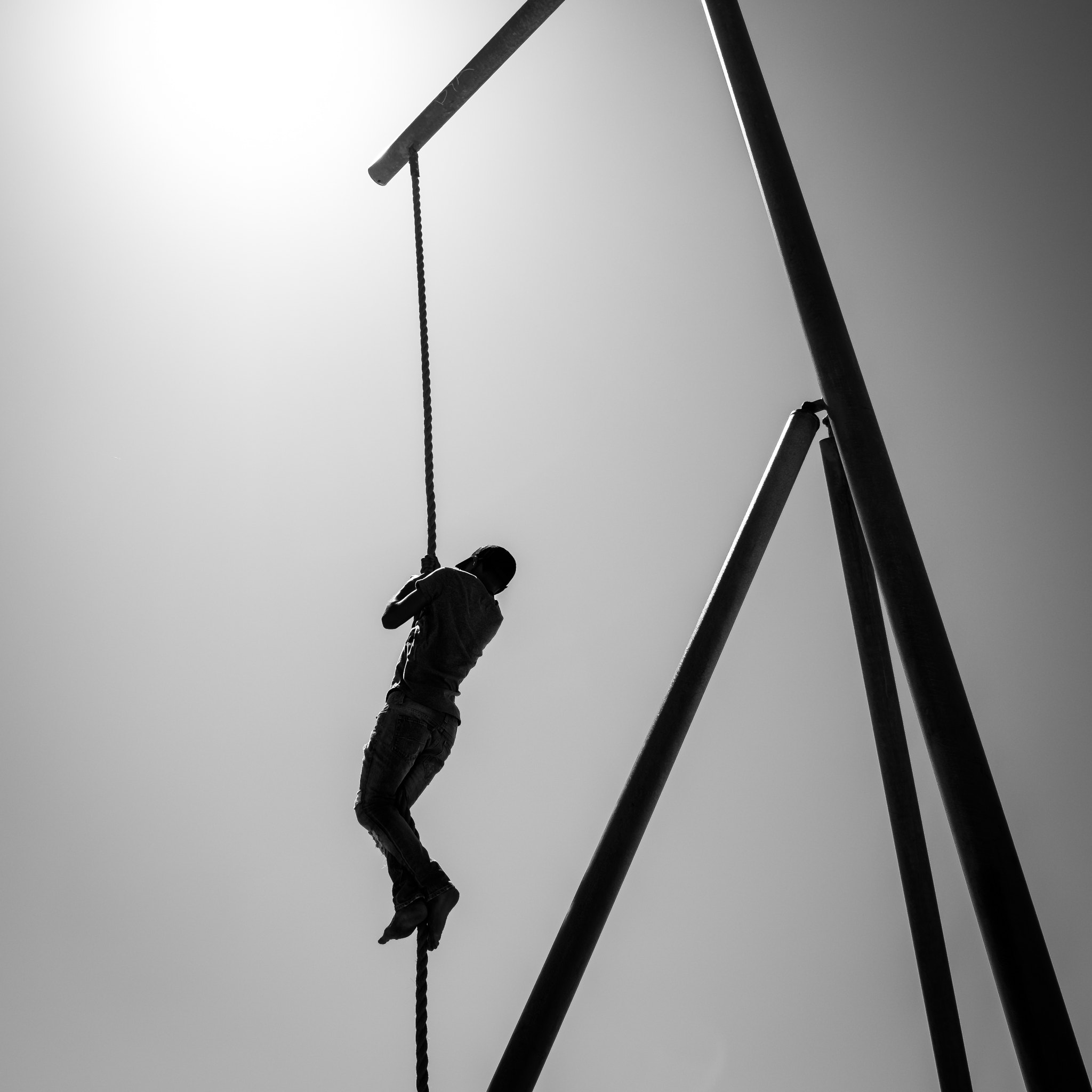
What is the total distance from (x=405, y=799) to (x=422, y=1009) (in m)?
0.94

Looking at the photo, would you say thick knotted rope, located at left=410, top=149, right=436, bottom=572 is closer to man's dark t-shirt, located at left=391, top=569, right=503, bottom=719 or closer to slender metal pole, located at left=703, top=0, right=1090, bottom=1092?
man's dark t-shirt, located at left=391, top=569, right=503, bottom=719

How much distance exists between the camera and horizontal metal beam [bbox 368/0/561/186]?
579 centimetres

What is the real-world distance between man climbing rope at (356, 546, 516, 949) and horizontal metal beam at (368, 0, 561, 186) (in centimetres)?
313

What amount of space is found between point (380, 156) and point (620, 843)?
4975 mm

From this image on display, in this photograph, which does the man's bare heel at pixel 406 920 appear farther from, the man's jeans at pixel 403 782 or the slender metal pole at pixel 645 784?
the slender metal pole at pixel 645 784

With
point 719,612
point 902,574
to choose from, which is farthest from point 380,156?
point 902,574

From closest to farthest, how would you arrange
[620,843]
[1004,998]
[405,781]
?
[1004,998], [620,843], [405,781]

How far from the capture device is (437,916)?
395 cm

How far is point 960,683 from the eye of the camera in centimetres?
340

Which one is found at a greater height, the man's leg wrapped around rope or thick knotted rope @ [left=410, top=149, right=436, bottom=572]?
thick knotted rope @ [left=410, top=149, right=436, bottom=572]

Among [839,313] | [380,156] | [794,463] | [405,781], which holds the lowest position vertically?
[405,781]

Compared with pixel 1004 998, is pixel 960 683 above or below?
above

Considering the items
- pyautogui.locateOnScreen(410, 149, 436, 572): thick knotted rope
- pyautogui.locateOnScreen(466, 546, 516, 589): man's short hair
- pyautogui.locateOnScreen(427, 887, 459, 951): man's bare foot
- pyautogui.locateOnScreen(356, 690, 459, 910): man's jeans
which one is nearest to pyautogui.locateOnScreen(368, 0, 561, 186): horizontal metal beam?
pyautogui.locateOnScreen(410, 149, 436, 572): thick knotted rope

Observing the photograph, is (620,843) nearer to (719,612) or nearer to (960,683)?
(719,612)
